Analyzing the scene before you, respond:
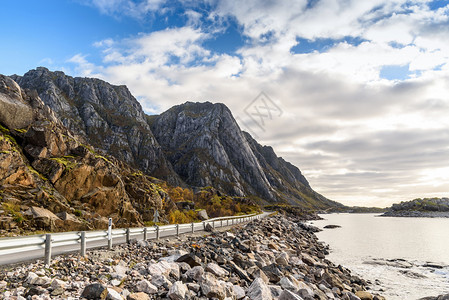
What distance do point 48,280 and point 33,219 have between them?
17690 mm

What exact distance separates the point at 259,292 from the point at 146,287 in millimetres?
4414

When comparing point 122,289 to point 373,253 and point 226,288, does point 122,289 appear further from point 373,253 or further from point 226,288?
point 373,253

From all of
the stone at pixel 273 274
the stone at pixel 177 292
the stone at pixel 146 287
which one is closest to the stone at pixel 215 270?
the stone at pixel 273 274

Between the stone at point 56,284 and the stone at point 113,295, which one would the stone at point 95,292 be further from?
the stone at point 56,284

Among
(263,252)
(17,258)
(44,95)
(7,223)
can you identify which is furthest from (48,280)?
(44,95)

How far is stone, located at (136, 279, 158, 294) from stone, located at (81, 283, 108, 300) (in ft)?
4.96

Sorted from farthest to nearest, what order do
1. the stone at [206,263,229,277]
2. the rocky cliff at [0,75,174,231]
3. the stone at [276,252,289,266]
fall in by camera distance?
the rocky cliff at [0,75,174,231], the stone at [276,252,289,266], the stone at [206,263,229,277]

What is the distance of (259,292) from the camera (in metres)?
11.1

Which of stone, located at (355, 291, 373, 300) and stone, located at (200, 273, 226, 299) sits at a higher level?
stone, located at (200, 273, 226, 299)

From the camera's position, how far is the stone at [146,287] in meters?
9.16

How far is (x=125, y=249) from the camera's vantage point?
46.0ft

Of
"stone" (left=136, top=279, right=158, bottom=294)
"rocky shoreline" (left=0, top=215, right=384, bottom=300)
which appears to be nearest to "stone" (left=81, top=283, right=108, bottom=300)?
"rocky shoreline" (left=0, top=215, right=384, bottom=300)

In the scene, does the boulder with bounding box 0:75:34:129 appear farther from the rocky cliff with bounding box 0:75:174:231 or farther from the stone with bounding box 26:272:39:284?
the stone with bounding box 26:272:39:284

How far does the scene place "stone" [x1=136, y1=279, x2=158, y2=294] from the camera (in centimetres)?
916
